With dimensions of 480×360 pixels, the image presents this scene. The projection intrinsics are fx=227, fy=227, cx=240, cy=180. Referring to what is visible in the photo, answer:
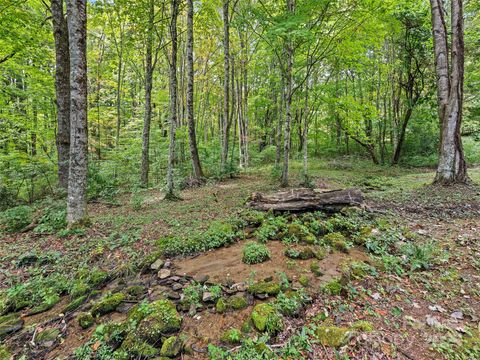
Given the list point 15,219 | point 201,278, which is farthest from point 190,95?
point 201,278

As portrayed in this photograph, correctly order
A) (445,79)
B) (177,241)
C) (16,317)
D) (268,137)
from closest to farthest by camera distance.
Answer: (16,317)
(177,241)
(445,79)
(268,137)

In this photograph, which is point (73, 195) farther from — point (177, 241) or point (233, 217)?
point (233, 217)

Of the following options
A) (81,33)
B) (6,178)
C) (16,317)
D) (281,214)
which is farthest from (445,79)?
(6,178)

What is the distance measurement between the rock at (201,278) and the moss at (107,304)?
36.1 inches

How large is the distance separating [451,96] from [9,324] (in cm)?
1044

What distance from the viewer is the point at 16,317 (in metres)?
2.72

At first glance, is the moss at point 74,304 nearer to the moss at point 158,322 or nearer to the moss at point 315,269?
the moss at point 158,322

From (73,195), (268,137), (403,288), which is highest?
(268,137)

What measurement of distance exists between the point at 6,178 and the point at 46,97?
5756mm

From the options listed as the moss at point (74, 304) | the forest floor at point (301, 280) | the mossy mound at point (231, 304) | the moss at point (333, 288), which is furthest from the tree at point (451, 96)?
the moss at point (74, 304)

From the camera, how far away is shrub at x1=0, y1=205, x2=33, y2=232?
5.05 meters

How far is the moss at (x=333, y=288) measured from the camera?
9.05 ft

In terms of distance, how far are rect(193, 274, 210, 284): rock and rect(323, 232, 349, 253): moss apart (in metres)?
2.16

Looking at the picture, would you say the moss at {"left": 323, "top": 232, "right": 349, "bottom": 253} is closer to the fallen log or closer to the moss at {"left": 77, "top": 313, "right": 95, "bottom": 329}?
the fallen log
